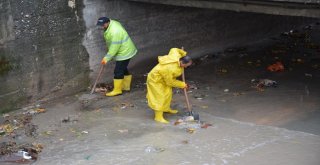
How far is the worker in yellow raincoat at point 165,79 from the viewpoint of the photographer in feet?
24.7

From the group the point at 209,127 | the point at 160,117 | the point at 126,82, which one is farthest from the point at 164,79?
the point at 126,82

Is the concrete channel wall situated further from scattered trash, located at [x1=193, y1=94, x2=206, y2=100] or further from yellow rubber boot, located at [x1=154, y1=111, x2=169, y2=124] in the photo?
yellow rubber boot, located at [x1=154, y1=111, x2=169, y2=124]

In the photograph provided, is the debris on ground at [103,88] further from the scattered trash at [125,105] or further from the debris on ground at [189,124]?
the debris on ground at [189,124]

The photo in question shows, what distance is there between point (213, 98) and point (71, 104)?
2656 mm

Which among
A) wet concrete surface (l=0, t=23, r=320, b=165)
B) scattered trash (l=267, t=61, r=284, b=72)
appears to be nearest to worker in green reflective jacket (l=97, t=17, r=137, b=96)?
wet concrete surface (l=0, t=23, r=320, b=165)

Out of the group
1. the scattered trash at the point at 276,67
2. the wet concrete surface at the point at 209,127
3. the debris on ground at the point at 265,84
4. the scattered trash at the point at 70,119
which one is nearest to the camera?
the wet concrete surface at the point at 209,127

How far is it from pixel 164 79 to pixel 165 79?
0.15 ft

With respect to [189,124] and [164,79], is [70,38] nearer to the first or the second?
[164,79]

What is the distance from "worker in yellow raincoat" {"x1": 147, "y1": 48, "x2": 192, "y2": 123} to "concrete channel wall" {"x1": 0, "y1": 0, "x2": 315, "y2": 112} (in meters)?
2.34

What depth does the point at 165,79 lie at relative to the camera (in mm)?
7602

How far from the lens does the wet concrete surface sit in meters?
6.67

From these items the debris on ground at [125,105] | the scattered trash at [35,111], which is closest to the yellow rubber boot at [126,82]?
the debris on ground at [125,105]

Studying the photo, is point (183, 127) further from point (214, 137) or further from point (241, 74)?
point (241, 74)

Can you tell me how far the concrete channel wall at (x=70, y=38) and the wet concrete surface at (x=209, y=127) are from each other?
0.48 meters
